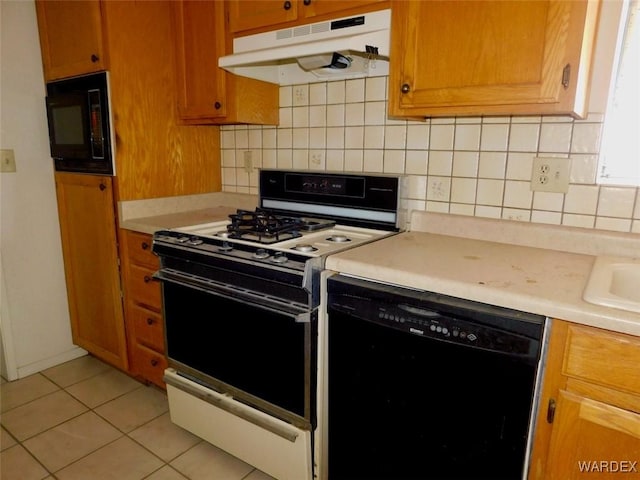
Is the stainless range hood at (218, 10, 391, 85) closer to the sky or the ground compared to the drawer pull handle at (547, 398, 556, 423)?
closer to the sky

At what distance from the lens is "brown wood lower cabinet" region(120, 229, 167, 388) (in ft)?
6.09

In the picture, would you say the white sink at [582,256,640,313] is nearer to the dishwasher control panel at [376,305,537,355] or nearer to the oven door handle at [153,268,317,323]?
the dishwasher control panel at [376,305,537,355]

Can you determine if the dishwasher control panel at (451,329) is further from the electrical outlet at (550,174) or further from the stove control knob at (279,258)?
the electrical outlet at (550,174)

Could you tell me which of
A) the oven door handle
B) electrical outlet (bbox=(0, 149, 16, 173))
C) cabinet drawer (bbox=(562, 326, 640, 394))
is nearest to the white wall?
electrical outlet (bbox=(0, 149, 16, 173))

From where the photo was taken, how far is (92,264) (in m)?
2.09

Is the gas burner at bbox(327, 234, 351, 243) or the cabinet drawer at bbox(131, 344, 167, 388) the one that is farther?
the cabinet drawer at bbox(131, 344, 167, 388)

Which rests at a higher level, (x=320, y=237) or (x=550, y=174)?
(x=550, y=174)

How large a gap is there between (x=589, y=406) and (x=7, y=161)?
2.44m

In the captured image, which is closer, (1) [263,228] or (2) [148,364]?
(1) [263,228]

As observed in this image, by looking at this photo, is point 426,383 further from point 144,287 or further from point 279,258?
point 144,287

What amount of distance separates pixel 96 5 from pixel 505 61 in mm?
1616

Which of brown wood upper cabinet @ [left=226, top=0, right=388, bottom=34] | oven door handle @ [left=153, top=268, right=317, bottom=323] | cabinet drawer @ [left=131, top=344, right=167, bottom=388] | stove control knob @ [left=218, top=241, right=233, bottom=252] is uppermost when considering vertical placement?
brown wood upper cabinet @ [left=226, top=0, right=388, bottom=34]

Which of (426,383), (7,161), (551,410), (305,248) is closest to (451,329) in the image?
(426,383)

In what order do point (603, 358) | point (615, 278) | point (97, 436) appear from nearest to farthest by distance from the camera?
point (603, 358)
point (615, 278)
point (97, 436)
